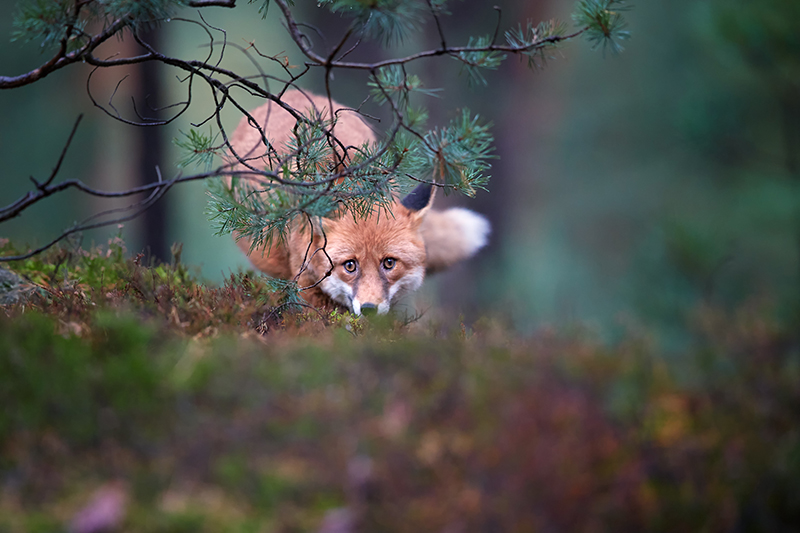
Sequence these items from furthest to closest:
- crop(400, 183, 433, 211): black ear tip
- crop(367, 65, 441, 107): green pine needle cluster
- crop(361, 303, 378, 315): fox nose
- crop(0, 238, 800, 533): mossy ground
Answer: crop(400, 183, 433, 211): black ear tip < crop(361, 303, 378, 315): fox nose < crop(367, 65, 441, 107): green pine needle cluster < crop(0, 238, 800, 533): mossy ground

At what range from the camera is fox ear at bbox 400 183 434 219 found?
5.06 m

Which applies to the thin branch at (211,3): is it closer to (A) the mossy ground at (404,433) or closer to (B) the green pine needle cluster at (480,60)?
(B) the green pine needle cluster at (480,60)

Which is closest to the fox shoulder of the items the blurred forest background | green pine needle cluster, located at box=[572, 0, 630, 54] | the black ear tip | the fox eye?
the black ear tip

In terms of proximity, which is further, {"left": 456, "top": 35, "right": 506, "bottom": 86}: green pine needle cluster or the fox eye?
the fox eye

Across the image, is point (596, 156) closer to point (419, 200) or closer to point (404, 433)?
point (419, 200)

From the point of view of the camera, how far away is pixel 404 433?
2053 millimetres

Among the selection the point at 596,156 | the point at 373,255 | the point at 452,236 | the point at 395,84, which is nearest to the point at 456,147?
the point at 395,84

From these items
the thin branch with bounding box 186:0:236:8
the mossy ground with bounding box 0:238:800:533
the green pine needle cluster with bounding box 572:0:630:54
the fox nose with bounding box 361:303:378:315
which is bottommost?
the mossy ground with bounding box 0:238:800:533

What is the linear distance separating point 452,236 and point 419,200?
0.82m

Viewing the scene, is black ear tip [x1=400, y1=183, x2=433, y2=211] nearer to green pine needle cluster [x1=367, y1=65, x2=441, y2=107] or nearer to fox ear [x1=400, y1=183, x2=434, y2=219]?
fox ear [x1=400, y1=183, x2=434, y2=219]

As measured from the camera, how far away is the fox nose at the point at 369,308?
4527mm

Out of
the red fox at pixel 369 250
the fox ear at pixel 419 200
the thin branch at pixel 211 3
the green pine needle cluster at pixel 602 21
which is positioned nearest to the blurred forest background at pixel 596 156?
the green pine needle cluster at pixel 602 21

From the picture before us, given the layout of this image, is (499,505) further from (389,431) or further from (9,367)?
(9,367)

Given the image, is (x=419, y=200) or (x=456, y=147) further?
(x=419, y=200)
